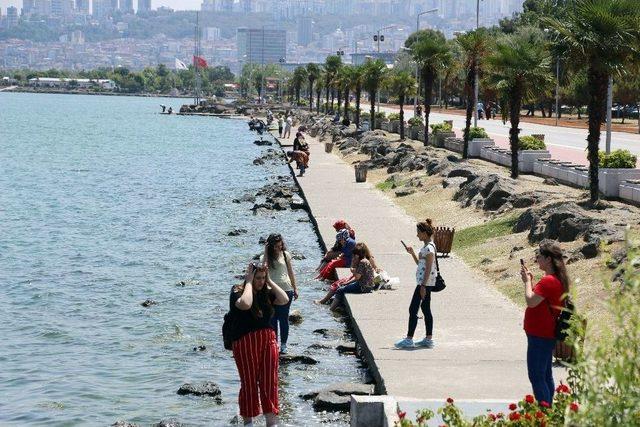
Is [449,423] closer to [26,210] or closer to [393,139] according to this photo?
[26,210]

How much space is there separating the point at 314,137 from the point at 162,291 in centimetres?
5500

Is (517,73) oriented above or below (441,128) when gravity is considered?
above

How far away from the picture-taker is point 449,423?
8.60 metres

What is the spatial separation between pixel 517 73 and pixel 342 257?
→ 13.9m

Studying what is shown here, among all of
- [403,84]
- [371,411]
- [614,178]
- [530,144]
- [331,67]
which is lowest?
[371,411]

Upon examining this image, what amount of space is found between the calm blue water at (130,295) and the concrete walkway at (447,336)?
0.83 metres

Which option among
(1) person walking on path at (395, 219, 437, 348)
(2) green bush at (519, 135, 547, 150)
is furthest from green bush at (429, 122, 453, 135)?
(1) person walking on path at (395, 219, 437, 348)

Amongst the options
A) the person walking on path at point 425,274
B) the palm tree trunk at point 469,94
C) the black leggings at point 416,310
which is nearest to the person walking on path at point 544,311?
the person walking on path at point 425,274

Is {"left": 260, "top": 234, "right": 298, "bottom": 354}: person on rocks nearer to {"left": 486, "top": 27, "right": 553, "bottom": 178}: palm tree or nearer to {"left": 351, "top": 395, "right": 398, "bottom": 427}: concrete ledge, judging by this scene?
{"left": 351, "top": 395, "right": 398, "bottom": 427}: concrete ledge

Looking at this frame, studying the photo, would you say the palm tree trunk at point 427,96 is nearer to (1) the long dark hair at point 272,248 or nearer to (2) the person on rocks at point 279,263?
(2) the person on rocks at point 279,263

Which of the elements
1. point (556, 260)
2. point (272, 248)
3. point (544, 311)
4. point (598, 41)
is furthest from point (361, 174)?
point (556, 260)

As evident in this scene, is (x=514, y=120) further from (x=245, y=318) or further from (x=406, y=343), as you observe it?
(x=245, y=318)

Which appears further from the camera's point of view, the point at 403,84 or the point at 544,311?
the point at 403,84

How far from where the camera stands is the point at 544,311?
1033 cm
